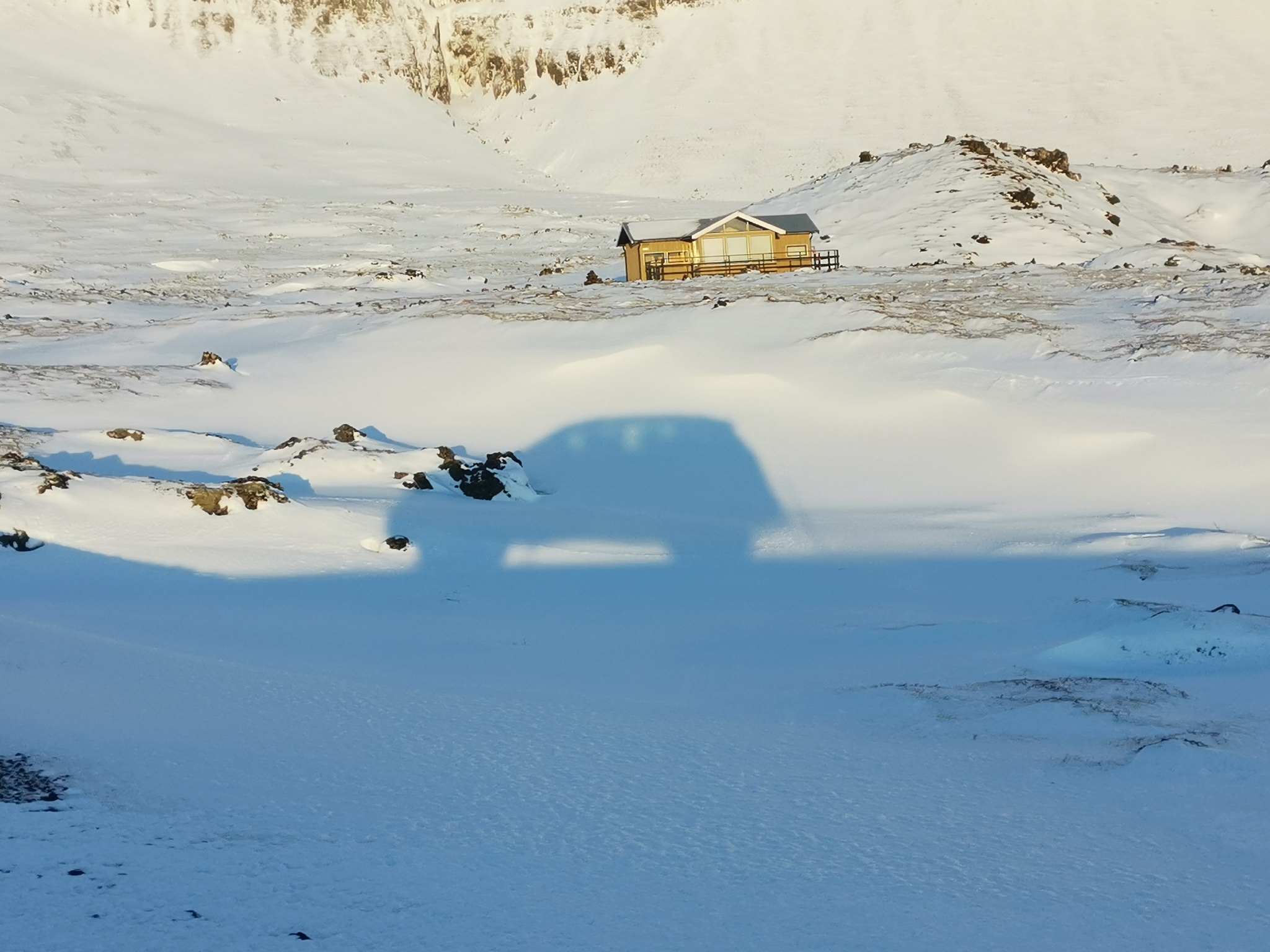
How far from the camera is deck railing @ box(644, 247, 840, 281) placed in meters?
36.2

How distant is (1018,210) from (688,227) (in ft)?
36.2

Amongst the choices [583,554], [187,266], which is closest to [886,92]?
[187,266]

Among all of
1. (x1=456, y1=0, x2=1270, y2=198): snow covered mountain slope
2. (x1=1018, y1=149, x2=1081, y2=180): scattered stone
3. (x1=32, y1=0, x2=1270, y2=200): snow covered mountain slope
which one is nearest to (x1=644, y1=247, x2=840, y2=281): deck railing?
(x1=1018, y1=149, x2=1081, y2=180): scattered stone

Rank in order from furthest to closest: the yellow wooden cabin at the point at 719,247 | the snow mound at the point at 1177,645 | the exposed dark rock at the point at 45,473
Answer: the yellow wooden cabin at the point at 719,247
the exposed dark rock at the point at 45,473
the snow mound at the point at 1177,645

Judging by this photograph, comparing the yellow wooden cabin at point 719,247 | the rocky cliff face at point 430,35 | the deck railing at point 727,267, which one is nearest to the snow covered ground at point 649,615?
the deck railing at point 727,267

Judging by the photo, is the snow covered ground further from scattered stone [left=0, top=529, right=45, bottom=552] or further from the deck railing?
the deck railing

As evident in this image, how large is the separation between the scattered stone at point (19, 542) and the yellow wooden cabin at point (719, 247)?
26696mm

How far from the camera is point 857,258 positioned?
1499 inches

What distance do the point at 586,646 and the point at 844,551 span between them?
475cm

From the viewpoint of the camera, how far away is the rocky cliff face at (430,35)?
7869 cm

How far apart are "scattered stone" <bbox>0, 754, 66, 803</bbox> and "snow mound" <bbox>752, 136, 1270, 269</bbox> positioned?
31703 millimetres

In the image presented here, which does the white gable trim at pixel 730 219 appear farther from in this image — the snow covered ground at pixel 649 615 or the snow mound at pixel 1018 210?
the snow covered ground at pixel 649 615

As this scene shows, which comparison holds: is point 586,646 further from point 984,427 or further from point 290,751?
point 984,427

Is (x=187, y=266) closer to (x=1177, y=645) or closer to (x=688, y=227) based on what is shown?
(x=688, y=227)
